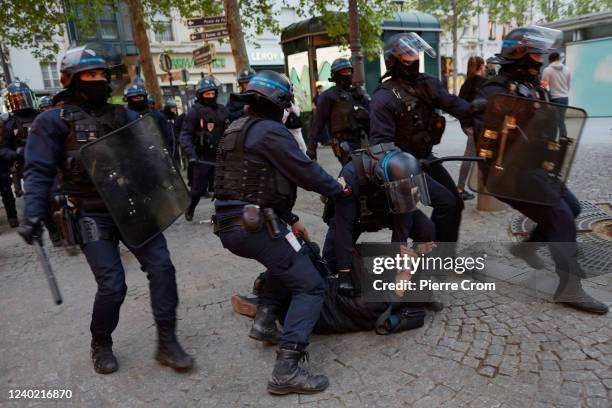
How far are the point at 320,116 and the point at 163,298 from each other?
3.44 metres

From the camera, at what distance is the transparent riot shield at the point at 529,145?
9.33 ft

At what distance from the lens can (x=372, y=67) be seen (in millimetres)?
14523

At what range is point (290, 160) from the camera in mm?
2480

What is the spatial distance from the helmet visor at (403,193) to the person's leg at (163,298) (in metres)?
1.38

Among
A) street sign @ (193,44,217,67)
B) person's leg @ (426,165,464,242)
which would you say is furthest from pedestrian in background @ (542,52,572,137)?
street sign @ (193,44,217,67)

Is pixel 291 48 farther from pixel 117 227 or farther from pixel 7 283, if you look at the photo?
pixel 117 227

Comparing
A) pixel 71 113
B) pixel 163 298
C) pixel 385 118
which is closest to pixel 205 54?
pixel 385 118

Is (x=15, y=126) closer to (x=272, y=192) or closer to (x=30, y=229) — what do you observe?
(x=30, y=229)

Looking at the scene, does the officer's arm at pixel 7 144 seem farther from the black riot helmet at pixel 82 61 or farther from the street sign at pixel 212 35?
the black riot helmet at pixel 82 61

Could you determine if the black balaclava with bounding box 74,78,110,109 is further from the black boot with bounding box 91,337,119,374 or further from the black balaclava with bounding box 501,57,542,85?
the black balaclava with bounding box 501,57,542,85

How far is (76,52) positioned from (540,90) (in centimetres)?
289

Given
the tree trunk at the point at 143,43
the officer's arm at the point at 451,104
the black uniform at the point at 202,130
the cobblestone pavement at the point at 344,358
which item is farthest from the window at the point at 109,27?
the officer's arm at the point at 451,104

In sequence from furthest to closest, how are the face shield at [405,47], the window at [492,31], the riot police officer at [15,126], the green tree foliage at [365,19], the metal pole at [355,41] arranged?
the window at [492,31] → the green tree foliage at [365,19] → the metal pole at [355,41] → the riot police officer at [15,126] → the face shield at [405,47]

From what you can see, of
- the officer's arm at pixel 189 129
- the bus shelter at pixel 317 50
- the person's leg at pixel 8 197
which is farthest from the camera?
the bus shelter at pixel 317 50
